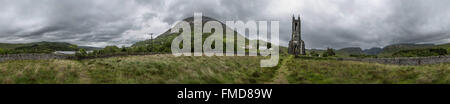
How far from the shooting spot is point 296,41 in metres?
71.9

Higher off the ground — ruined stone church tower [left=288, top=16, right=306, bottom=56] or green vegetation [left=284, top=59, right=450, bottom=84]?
ruined stone church tower [left=288, top=16, right=306, bottom=56]

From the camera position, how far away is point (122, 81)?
12.5m

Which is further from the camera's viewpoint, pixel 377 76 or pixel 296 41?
pixel 296 41

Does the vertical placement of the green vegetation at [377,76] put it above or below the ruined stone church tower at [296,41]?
below

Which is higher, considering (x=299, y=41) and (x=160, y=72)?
(x=299, y=41)

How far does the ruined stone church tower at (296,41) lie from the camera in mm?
71037

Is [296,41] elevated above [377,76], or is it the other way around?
[296,41]

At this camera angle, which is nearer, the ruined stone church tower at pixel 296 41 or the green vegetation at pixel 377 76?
the green vegetation at pixel 377 76

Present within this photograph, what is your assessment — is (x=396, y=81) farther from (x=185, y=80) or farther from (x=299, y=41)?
(x=299, y=41)

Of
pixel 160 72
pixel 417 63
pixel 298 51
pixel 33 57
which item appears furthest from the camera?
pixel 298 51

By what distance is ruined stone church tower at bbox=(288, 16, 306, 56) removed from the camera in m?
71.0

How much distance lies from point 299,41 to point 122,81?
220 ft
